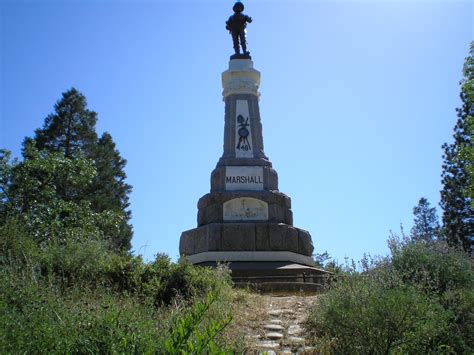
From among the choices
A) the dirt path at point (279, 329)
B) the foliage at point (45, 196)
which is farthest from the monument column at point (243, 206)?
the dirt path at point (279, 329)

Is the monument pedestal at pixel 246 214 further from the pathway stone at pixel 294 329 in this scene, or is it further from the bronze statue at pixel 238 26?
the pathway stone at pixel 294 329

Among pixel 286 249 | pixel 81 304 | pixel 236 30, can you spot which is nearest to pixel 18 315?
pixel 81 304

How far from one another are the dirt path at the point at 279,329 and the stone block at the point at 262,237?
5.25 meters

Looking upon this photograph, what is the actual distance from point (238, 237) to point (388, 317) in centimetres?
855

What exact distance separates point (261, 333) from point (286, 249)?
7.49 meters

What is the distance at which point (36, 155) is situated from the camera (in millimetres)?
16344

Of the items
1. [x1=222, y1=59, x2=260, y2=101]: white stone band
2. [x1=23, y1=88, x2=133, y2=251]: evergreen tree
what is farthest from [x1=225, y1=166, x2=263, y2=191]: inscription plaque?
[x1=23, y1=88, x2=133, y2=251]: evergreen tree

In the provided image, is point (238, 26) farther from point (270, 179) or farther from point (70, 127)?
point (70, 127)

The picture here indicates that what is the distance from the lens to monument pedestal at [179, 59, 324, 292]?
12766mm

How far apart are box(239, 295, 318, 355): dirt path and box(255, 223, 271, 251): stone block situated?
17.2 feet

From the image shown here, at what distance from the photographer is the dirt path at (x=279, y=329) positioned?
5300 millimetres

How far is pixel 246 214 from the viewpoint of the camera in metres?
13.8

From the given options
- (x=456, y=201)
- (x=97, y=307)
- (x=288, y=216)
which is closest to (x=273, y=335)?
(x=97, y=307)

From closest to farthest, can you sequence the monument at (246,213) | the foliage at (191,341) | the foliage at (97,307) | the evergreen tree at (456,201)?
the foliage at (191,341)
the foliage at (97,307)
the monument at (246,213)
the evergreen tree at (456,201)
